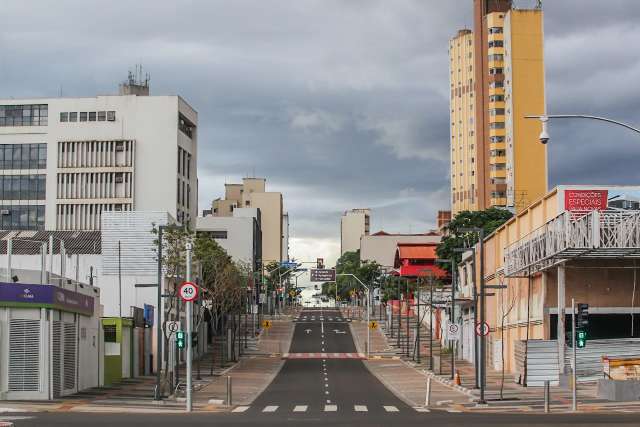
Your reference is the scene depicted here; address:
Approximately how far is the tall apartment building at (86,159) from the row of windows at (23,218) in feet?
0.34

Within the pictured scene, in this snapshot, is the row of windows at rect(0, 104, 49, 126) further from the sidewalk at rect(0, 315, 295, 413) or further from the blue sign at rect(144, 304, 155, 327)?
the blue sign at rect(144, 304, 155, 327)

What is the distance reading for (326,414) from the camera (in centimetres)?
3991

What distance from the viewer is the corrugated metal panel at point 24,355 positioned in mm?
47250

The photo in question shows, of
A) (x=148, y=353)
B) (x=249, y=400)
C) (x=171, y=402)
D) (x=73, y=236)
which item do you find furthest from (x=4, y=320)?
(x=73, y=236)

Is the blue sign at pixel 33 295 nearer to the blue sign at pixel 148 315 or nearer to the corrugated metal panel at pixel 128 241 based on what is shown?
the blue sign at pixel 148 315

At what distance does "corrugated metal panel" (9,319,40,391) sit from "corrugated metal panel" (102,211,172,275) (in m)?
33.8

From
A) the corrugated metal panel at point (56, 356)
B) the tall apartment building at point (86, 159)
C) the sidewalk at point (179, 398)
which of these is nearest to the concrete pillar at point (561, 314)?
the sidewalk at point (179, 398)

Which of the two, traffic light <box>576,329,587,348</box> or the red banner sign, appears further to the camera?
the red banner sign

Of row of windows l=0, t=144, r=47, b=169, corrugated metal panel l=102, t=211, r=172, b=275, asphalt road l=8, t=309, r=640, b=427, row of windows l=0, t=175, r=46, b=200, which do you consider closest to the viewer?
asphalt road l=8, t=309, r=640, b=427

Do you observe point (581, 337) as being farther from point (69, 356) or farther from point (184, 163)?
point (184, 163)

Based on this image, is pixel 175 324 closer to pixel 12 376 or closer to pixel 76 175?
pixel 12 376

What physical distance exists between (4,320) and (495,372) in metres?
39.1

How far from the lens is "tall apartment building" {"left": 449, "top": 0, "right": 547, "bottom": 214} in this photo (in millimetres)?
157125

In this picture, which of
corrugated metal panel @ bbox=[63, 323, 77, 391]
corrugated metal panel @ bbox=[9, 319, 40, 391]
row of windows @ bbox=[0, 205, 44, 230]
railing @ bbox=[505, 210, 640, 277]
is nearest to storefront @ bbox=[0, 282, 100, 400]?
corrugated metal panel @ bbox=[9, 319, 40, 391]
